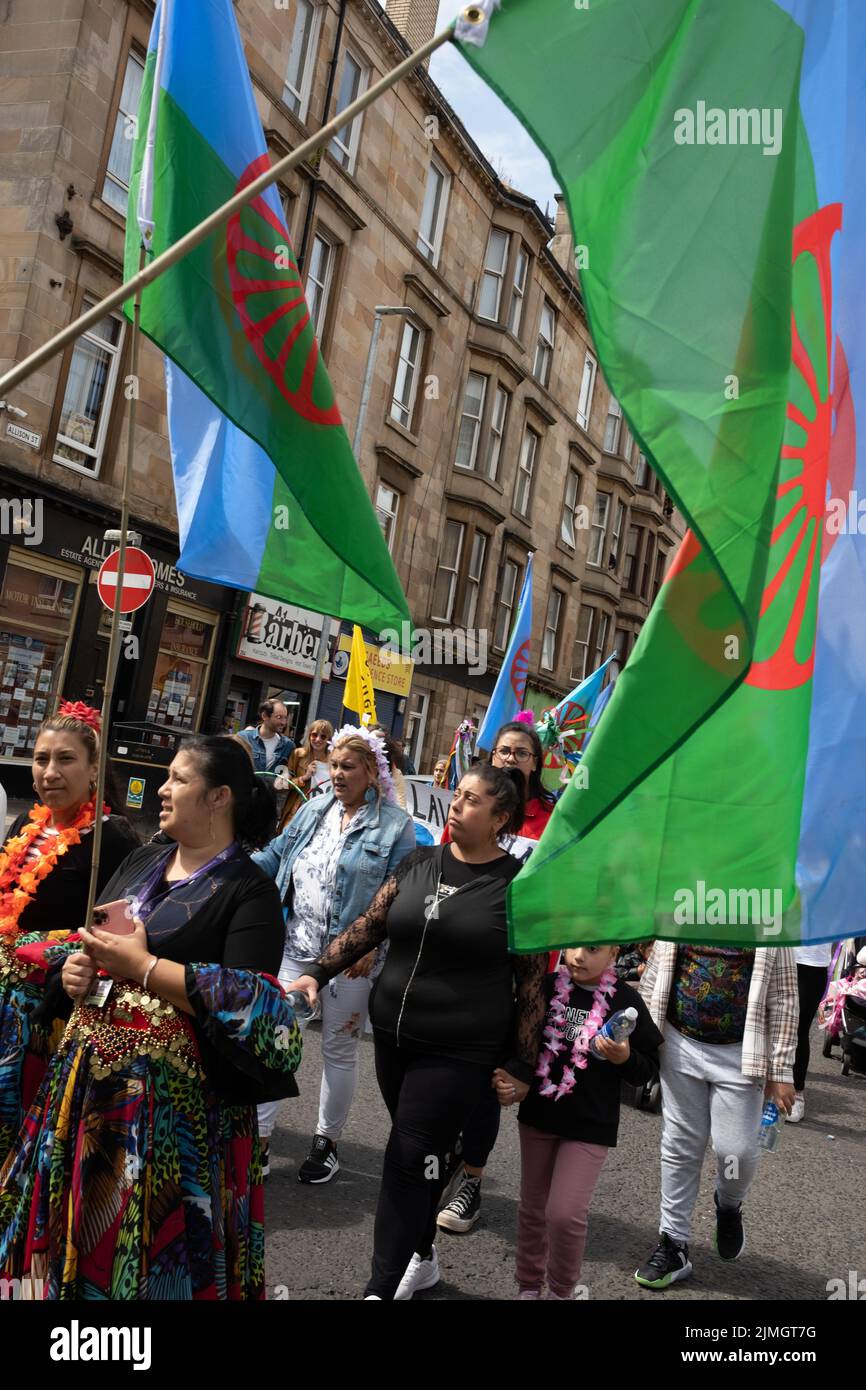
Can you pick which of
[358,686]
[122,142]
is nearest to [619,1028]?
[358,686]

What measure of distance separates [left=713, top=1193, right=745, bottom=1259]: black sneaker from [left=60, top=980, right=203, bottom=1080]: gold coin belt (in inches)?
115

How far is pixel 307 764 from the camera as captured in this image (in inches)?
→ 436

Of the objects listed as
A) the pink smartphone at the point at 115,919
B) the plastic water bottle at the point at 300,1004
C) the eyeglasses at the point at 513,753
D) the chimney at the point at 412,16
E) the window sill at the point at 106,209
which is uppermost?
the chimney at the point at 412,16

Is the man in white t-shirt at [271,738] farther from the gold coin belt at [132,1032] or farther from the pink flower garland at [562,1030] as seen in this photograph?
the gold coin belt at [132,1032]

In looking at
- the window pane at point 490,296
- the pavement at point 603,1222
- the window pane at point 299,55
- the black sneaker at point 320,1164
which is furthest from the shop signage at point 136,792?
the window pane at point 490,296

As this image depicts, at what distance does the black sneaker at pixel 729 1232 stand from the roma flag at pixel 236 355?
2888 mm

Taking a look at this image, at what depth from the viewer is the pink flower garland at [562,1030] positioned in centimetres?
423

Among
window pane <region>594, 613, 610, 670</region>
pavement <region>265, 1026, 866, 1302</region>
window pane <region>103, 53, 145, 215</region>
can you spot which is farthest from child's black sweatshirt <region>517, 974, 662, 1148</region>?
window pane <region>594, 613, 610, 670</region>

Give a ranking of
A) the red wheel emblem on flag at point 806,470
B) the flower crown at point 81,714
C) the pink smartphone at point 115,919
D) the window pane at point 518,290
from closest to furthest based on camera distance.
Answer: the pink smartphone at point 115,919 → the red wheel emblem on flag at point 806,470 → the flower crown at point 81,714 → the window pane at point 518,290

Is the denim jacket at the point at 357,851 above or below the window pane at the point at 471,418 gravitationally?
below

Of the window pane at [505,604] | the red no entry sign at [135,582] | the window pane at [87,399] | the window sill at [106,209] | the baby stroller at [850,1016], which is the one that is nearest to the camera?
the red no entry sign at [135,582]

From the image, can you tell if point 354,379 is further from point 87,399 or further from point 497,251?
point 497,251

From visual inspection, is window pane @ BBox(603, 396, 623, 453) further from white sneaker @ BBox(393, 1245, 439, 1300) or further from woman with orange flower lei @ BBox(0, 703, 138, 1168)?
white sneaker @ BBox(393, 1245, 439, 1300)

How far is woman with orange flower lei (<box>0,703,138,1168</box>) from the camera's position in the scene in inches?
139
